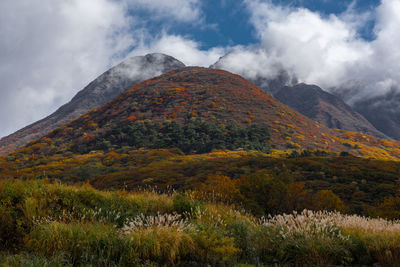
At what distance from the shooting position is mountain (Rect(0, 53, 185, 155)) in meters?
122

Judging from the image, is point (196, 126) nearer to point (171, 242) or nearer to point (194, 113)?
point (194, 113)

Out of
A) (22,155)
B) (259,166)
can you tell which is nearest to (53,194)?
(259,166)

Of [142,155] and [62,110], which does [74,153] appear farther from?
[62,110]

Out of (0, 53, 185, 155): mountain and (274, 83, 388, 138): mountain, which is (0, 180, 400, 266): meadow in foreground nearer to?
(0, 53, 185, 155): mountain

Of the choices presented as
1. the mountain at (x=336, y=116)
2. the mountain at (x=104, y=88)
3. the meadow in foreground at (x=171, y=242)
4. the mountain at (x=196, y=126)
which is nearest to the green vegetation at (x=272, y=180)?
the meadow in foreground at (x=171, y=242)

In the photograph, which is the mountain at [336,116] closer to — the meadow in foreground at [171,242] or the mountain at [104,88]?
the mountain at [104,88]

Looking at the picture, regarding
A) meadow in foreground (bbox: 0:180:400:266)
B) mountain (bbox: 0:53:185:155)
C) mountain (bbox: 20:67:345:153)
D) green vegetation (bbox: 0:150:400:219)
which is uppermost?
mountain (bbox: 0:53:185:155)

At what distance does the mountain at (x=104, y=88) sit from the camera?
122119mm

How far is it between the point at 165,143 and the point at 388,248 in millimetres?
53392

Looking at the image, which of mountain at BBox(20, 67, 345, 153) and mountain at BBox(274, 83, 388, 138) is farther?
mountain at BBox(274, 83, 388, 138)

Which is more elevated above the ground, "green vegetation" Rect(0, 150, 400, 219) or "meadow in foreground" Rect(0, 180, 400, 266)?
"meadow in foreground" Rect(0, 180, 400, 266)

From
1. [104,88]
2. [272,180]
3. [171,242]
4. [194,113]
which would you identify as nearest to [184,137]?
[194,113]

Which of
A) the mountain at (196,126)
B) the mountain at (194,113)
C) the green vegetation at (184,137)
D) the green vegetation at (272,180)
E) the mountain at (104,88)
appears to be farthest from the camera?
the mountain at (104,88)

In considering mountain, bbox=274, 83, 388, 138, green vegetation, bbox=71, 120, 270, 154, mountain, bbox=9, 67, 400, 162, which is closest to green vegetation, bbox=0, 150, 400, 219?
green vegetation, bbox=71, 120, 270, 154
